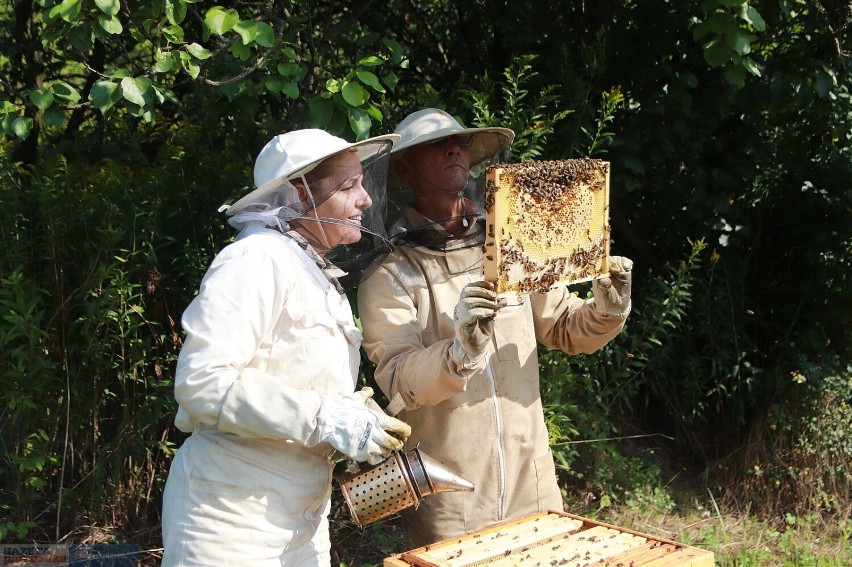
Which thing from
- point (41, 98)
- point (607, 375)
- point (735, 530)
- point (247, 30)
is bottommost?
point (735, 530)

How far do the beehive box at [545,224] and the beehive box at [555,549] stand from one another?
0.62 m

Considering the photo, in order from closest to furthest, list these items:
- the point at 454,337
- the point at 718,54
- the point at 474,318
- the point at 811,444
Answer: the point at 474,318
the point at 454,337
the point at 718,54
the point at 811,444

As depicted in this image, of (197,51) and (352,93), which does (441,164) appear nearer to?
(352,93)

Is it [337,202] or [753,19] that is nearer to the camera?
[337,202]

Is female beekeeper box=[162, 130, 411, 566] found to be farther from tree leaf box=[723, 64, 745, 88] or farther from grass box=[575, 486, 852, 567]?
grass box=[575, 486, 852, 567]

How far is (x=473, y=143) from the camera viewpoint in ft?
9.57

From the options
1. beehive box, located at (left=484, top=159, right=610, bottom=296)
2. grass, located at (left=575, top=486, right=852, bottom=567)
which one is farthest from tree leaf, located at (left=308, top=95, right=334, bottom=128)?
grass, located at (left=575, top=486, right=852, bottom=567)

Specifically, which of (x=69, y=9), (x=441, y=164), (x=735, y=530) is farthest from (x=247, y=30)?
(x=735, y=530)

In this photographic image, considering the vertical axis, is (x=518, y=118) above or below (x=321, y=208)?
above

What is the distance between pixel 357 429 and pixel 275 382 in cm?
21

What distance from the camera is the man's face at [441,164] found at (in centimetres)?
260

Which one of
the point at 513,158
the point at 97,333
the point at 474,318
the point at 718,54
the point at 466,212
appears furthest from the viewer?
the point at 513,158

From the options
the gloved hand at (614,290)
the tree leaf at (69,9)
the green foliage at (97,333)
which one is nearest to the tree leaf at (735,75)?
the gloved hand at (614,290)

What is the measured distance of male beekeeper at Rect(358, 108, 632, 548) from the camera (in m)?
2.49
